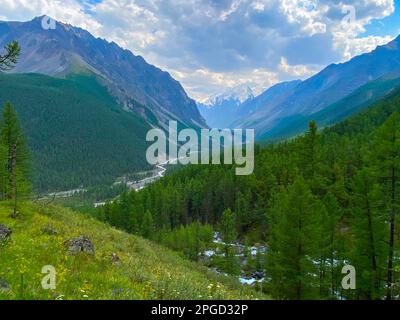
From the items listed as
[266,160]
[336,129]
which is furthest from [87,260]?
[336,129]

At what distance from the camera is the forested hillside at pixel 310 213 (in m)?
29.5

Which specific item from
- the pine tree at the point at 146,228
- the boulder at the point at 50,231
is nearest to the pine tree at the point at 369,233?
the boulder at the point at 50,231

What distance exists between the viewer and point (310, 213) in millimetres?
30562

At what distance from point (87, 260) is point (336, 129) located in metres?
162

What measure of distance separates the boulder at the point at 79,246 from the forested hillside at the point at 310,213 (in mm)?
20365

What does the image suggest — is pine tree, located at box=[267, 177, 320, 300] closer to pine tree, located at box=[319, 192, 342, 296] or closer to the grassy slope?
pine tree, located at box=[319, 192, 342, 296]

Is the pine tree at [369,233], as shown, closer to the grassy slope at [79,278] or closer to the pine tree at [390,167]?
the pine tree at [390,167]

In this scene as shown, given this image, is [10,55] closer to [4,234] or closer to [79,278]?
[4,234]

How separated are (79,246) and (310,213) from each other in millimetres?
22393

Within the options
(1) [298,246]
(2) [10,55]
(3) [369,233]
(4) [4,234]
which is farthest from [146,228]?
(2) [10,55]

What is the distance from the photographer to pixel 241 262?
199 feet

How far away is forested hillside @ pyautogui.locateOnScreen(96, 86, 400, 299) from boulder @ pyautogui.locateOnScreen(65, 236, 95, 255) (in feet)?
66.8
